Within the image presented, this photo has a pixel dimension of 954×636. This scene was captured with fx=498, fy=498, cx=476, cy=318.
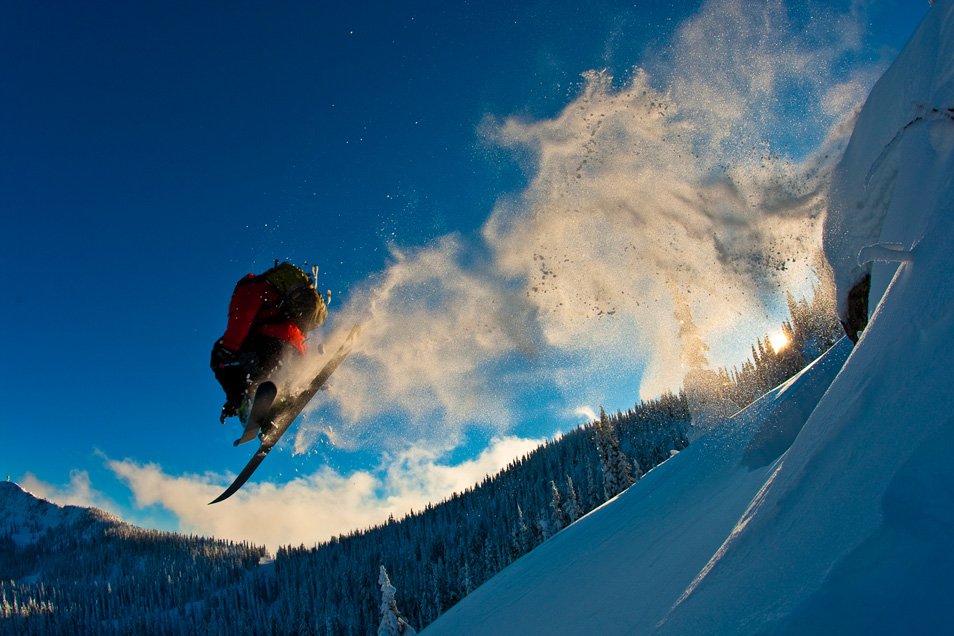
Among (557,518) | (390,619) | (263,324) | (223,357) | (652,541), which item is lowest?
(390,619)

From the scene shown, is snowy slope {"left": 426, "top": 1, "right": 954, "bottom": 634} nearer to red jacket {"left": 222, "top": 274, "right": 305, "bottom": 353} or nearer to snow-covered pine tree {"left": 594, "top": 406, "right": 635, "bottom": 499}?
red jacket {"left": 222, "top": 274, "right": 305, "bottom": 353}

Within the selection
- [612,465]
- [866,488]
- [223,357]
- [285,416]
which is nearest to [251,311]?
[223,357]

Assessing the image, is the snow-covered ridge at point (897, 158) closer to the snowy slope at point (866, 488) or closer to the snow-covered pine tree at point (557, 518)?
the snowy slope at point (866, 488)

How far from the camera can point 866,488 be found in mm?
2377

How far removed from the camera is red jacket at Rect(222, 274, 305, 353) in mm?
8531

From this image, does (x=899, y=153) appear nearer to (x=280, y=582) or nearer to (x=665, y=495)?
(x=665, y=495)

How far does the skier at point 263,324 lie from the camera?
28.1ft

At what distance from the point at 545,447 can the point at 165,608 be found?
111 metres

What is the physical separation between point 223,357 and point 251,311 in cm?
101

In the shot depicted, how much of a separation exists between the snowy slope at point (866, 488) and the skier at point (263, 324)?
6.21 metres

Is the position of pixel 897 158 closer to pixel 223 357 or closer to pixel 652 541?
pixel 652 541

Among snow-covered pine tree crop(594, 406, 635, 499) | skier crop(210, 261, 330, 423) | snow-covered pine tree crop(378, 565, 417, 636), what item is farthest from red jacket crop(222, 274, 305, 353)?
snow-covered pine tree crop(594, 406, 635, 499)

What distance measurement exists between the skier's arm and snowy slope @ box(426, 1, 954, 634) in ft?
21.7

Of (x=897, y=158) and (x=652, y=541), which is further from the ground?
(x=897, y=158)
